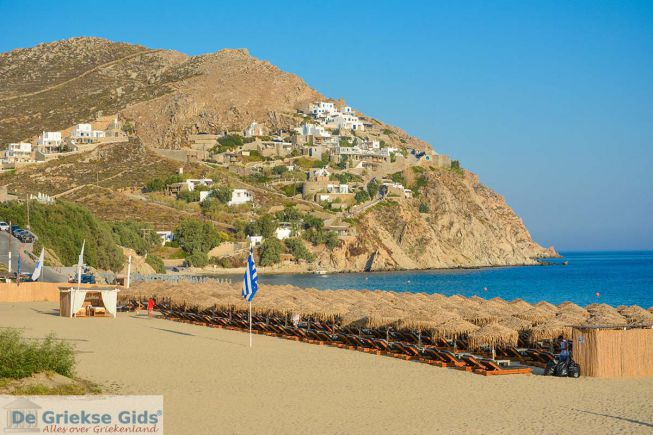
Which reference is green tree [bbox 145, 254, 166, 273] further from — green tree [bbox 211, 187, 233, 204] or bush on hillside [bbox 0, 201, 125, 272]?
green tree [bbox 211, 187, 233, 204]

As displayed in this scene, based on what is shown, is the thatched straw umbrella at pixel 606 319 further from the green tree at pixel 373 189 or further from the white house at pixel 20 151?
the white house at pixel 20 151

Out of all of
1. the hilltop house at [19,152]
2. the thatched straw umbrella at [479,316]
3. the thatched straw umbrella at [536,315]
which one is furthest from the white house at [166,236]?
the thatched straw umbrella at [536,315]

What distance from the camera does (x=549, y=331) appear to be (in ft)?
61.7

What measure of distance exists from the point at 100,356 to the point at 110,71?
159 metres

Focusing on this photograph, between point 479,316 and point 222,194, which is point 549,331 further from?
point 222,194

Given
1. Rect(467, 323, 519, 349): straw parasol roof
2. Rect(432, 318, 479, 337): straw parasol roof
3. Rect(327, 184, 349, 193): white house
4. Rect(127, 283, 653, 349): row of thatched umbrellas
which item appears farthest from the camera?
Rect(327, 184, 349, 193): white house

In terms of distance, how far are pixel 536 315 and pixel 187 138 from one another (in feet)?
406

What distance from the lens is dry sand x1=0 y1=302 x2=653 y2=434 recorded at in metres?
12.2

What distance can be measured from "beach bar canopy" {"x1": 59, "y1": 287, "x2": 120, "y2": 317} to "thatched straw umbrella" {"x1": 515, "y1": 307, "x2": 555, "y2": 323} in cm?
1568

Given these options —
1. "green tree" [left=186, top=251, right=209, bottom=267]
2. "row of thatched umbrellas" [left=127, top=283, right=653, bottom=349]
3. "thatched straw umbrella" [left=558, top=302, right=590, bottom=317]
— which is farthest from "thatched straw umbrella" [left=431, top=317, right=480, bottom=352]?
"green tree" [left=186, top=251, right=209, bottom=267]

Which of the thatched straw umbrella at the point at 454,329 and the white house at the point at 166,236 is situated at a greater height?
the white house at the point at 166,236

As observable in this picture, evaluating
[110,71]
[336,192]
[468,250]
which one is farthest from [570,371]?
[110,71]

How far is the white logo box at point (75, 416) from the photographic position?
32.2 feet

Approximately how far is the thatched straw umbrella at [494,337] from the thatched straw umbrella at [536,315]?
67.4 inches
